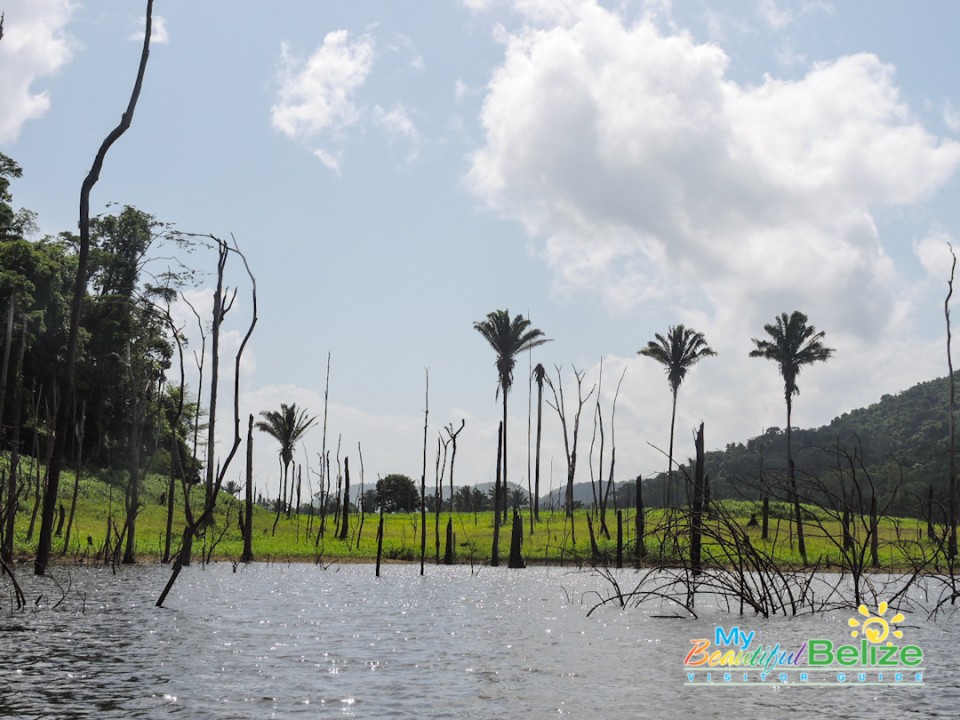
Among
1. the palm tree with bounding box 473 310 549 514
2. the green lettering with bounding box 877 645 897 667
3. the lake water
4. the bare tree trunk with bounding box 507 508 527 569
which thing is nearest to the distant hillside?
the palm tree with bounding box 473 310 549 514

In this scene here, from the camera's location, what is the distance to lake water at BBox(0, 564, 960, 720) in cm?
962

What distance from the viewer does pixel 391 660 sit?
12.7m

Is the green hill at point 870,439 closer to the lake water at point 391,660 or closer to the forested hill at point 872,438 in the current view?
the forested hill at point 872,438

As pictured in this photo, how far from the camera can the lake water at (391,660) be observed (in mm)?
9625

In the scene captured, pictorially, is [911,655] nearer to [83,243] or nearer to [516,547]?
[83,243]

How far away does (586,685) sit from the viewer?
1105 cm

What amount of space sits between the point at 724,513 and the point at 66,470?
42484mm

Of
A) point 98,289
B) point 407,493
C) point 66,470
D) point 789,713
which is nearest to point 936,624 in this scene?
point 789,713

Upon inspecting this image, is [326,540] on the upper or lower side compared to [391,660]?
upper

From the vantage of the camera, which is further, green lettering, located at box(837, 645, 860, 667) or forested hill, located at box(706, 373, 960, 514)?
forested hill, located at box(706, 373, 960, 514)

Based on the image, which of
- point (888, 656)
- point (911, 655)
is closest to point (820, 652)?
point (888, 656)

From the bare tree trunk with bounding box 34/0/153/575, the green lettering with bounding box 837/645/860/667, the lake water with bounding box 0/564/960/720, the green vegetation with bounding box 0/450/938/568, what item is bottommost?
the lake water with bounding box 0/564/960/720

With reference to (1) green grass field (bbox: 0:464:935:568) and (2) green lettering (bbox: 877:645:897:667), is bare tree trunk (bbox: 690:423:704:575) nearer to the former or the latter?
(2) green lettering (bbox: 877:645:897:667)

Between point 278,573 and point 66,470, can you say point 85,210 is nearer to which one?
point 278,573
